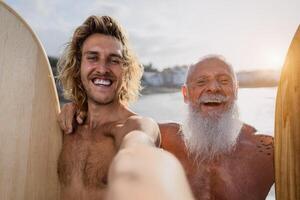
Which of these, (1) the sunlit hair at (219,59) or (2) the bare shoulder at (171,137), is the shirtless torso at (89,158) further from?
(1) the sunlit hair at (219,59)

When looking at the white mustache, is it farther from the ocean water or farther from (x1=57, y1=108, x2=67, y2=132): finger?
the ocean water

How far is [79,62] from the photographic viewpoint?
178cm

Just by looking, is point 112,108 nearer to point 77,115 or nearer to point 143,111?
point 77,115

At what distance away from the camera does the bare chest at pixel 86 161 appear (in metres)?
1.49

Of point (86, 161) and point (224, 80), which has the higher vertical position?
point (224, 80)

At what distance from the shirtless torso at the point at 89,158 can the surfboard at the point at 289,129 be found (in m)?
0.46

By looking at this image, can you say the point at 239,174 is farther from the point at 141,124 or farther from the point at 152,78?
the point at 152,78

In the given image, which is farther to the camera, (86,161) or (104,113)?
(104,113)

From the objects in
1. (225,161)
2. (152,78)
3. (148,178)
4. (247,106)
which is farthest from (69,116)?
(152,78)

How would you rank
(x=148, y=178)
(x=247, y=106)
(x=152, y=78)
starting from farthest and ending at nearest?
(x=152, y=78), (x=247, y=106), (x=148, y=178)

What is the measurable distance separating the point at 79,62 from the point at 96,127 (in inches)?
12.7

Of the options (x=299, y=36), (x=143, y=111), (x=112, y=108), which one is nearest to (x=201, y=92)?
(x=112, y=108)

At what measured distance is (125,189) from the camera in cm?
62

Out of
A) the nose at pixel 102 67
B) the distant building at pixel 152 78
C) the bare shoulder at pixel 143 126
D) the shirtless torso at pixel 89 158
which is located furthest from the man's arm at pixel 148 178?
the distant building at pixel 152 78
